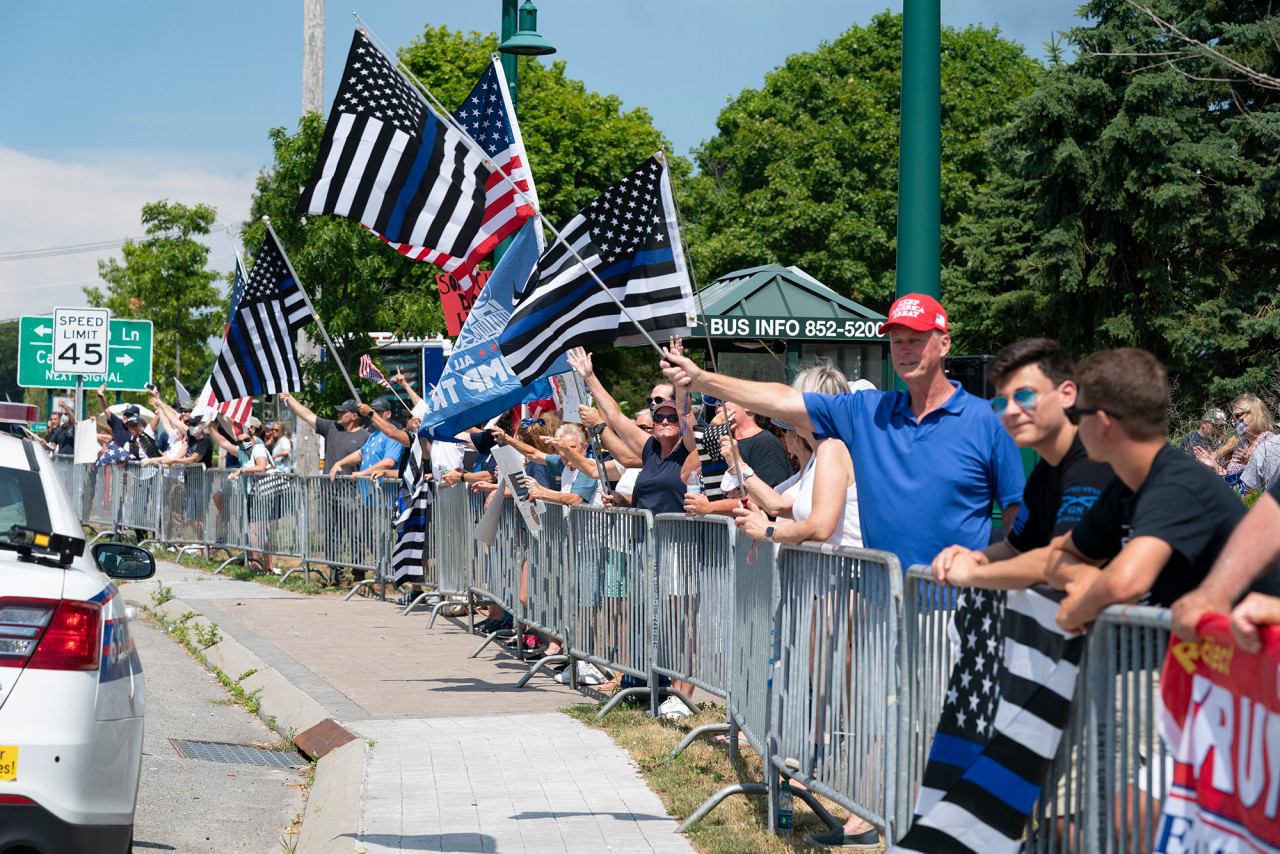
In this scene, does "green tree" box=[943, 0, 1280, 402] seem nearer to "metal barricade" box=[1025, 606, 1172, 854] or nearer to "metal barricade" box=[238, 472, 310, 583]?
"metal barricade" box=[238, 472, 310, 583]

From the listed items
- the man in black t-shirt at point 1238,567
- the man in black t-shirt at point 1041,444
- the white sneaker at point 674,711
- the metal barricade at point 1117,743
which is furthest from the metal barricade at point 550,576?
the man in black t-shirt at point 1238,567

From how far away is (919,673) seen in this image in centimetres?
437

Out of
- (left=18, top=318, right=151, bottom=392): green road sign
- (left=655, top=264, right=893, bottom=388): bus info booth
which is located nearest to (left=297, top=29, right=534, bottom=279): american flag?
(left=655, top=264, right=893, bottom=388): bus info booth

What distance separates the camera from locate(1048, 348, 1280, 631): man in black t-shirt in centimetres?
311

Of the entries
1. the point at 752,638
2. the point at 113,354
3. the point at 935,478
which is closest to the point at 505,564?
the point at 752,638

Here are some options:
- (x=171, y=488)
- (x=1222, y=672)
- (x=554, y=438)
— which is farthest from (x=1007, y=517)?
(x=171, y=488)

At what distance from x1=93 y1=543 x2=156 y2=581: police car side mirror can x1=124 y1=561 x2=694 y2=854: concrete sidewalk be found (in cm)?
141

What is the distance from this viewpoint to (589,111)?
38.3 meters

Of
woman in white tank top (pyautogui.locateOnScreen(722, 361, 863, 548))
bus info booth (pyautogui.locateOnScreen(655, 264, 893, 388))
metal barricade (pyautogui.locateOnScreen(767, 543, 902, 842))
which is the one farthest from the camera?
bus info booth (pyautogui.locateOnScreen(655, 264, 893, 388))

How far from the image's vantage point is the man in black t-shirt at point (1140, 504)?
A: 311 centimetres

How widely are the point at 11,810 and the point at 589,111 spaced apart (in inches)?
1404

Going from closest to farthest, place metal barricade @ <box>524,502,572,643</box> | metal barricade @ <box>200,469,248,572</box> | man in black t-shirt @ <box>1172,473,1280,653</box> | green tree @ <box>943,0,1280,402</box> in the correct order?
man in black t-shirt @ <box>1172,473,1280,653</box> < metal barricade @ <box>524,502,572,643</box> < metal barricade @ <box>200,469,248,572</box> < green tree @ <box>943,0,1280,402</box>

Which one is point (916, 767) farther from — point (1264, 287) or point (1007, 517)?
point (1264, 287)

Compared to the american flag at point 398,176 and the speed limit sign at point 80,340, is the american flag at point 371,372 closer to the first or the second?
the american flag at point 398,176
